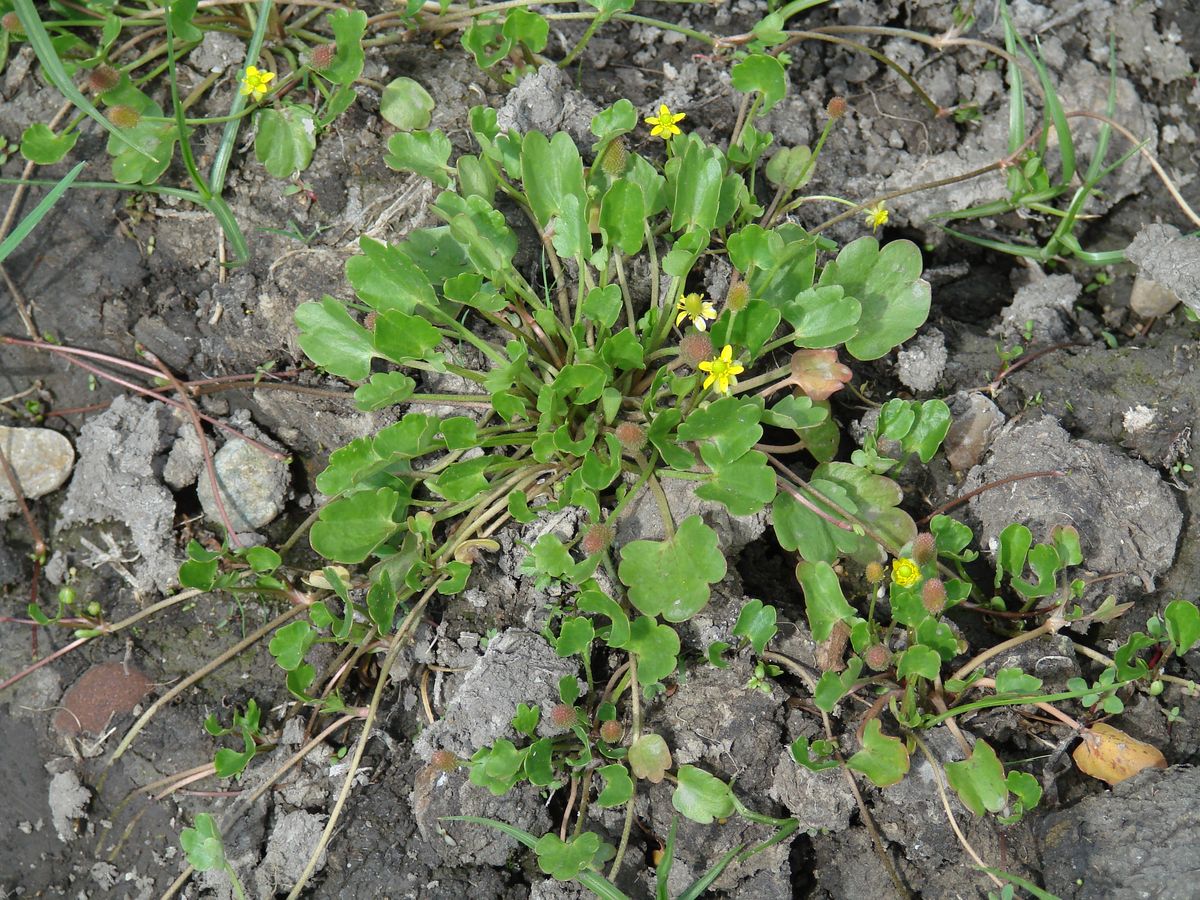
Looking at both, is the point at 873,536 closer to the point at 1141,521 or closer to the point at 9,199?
the point at 1141,521

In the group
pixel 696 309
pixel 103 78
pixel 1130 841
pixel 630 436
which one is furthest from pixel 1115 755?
pixel 103 78

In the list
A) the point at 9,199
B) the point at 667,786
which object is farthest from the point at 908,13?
the point at 9,199

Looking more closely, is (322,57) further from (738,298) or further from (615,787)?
(615,787)

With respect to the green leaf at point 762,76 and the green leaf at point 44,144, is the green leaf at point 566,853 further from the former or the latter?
the green leaf at point 44,144

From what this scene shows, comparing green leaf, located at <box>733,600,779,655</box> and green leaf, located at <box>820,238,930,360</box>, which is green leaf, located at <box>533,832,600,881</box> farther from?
green leaf, located at <box>820,238,930,360</box>

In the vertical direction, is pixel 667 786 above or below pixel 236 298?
below

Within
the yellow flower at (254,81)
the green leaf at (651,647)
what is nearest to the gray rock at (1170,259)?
the green leaf at (651,647)
